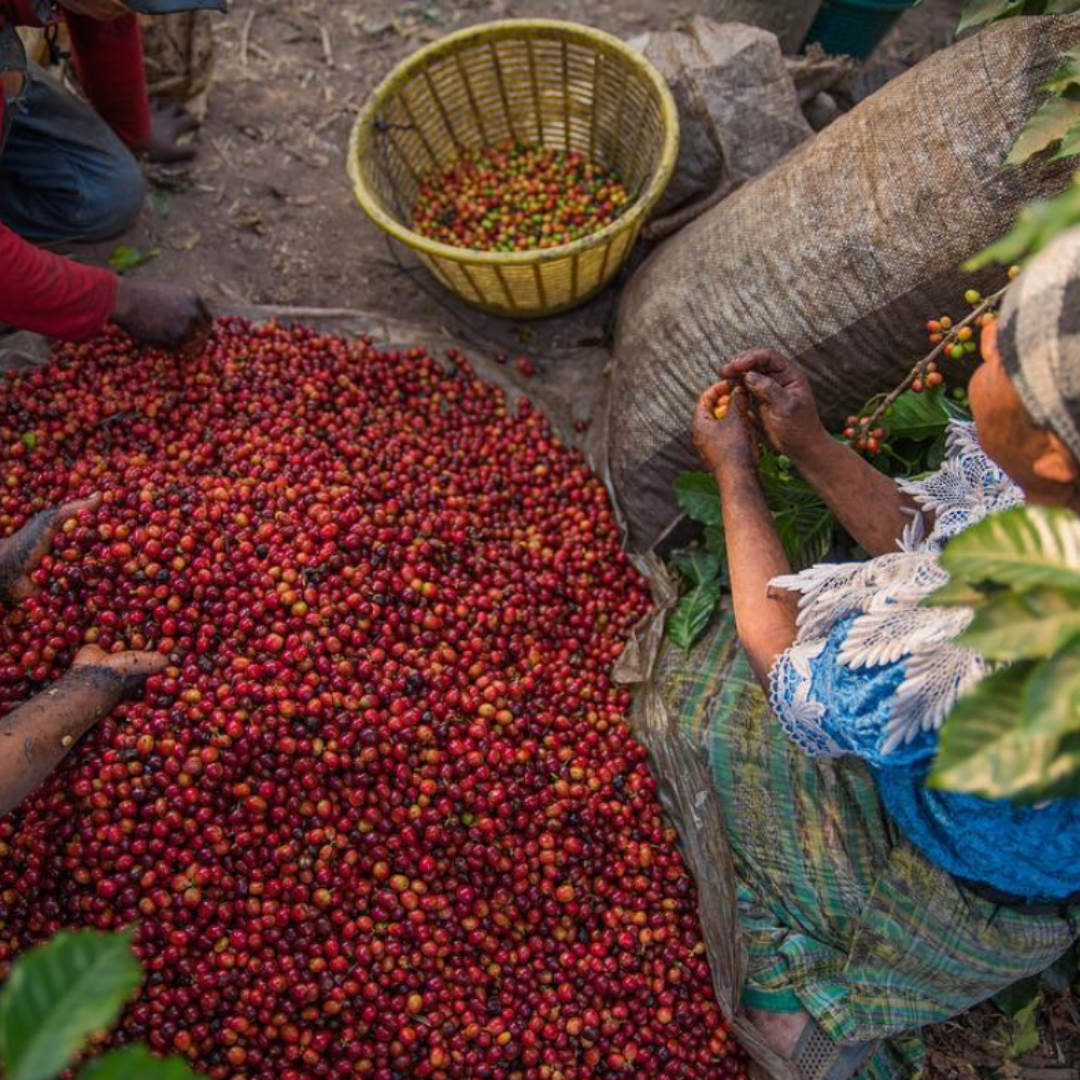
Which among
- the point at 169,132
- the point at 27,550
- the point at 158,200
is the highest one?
the point at 169,132

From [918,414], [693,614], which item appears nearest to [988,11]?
[918,414]

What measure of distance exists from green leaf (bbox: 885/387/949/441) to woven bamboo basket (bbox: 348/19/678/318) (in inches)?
46.9

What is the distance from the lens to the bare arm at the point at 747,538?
2.19m

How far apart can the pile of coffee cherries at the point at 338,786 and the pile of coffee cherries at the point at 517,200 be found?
1.31 metres

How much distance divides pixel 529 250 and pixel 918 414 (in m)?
1.61

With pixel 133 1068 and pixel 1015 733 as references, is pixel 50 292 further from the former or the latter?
pixel 1015 733

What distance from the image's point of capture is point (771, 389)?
7.38 feet

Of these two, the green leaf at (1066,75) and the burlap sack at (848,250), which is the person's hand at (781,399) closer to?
the burlap sack at (848,250)

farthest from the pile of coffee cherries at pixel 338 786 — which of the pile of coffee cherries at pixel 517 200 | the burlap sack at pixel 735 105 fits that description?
the burlap sack at pixel 735 105

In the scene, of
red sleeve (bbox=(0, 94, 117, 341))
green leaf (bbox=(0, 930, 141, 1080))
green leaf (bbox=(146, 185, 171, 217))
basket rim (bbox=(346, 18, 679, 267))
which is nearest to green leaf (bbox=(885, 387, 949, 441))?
basket rim (bbox=(346, 18, 679, 267))

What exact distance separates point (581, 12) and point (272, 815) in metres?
4.48

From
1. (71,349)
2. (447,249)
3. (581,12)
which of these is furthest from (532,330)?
(581,12)

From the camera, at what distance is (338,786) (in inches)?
96.3

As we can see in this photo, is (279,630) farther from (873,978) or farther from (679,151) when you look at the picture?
(679,151)
